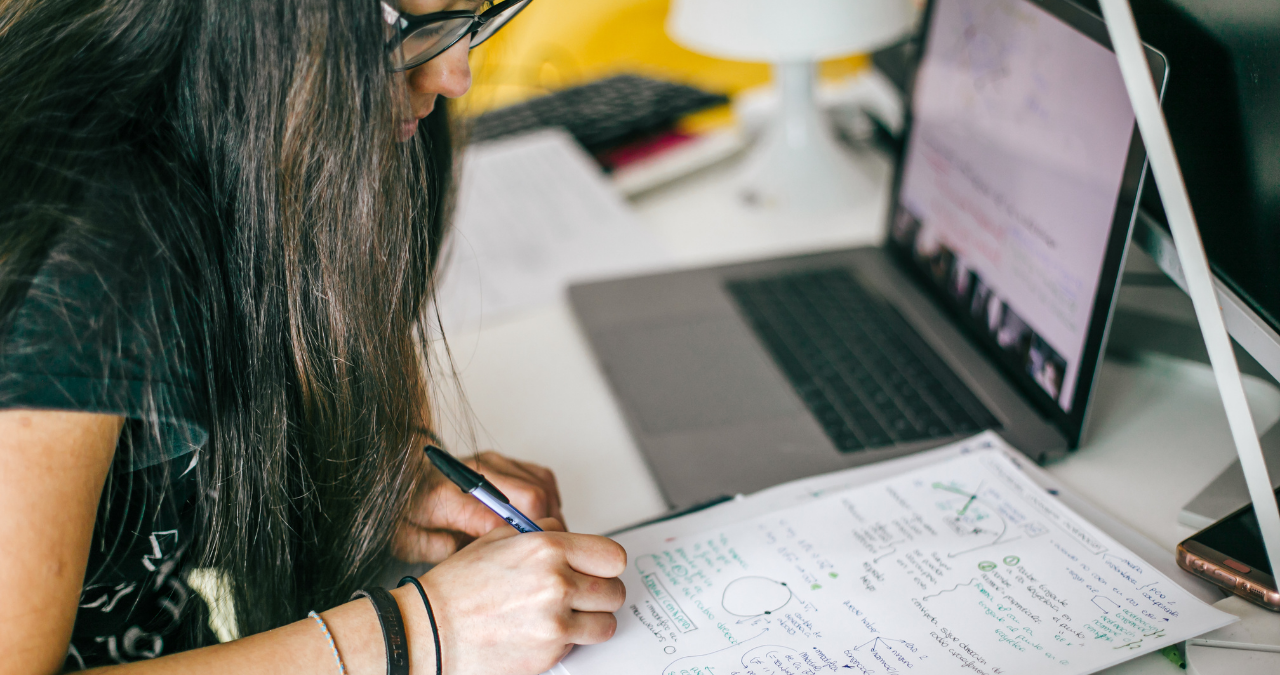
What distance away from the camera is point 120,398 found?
16.9 inches

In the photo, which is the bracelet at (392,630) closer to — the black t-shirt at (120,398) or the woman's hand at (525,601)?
the woman's hand at (525,601)

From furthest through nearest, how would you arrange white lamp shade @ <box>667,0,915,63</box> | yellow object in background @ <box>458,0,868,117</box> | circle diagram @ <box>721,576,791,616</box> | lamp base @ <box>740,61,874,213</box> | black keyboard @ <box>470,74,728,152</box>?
yellow object in background @ <box>458,0,868,117</box>
black keyboard @ <box>470,74,728,152</box>
lamp base @ <box>740,61,874,213</box>
white lamp shade @ <box>667,0,915,63</box>
circle diagram @ <box>721,576,791,616</box>

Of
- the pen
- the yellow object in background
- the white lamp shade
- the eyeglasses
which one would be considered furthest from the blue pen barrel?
the yellow object in background

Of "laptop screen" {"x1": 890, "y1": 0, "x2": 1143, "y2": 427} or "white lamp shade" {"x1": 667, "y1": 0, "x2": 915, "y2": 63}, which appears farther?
"white lamp shade" {"x1": 667, "y1": 0, "x2": 915, "y2": 63}

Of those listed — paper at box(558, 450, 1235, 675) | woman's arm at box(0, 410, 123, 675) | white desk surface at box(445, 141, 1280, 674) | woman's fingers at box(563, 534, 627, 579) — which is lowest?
white desk surface at box(445, 141, 1280, 674)

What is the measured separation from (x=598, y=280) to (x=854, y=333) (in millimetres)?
266

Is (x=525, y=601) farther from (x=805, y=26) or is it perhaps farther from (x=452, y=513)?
(x=805, y=26)

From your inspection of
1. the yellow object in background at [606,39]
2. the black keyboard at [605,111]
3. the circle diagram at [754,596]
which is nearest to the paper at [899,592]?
the circle diagram at [754,596]

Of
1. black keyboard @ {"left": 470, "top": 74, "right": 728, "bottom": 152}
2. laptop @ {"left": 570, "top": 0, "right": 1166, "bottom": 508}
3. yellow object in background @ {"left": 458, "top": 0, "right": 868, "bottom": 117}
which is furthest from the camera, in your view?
yellow object in background @ {"left": 458, "top": 0, "right": 868, "bottom": 117}

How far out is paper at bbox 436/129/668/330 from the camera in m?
0.93

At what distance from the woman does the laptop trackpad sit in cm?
19

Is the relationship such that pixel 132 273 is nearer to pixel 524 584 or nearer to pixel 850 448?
pixel 524 584

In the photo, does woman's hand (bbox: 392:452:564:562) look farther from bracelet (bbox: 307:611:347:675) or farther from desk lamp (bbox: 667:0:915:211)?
desk lamp (bbox: 667:0:915:211)

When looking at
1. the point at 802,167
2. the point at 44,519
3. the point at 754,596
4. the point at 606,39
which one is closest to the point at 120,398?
the point at 44,519
